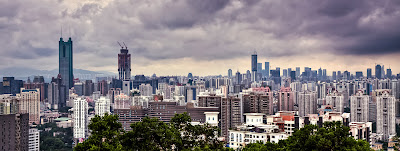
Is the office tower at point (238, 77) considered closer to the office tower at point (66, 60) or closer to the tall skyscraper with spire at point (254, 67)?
the tall skyscraper with spire at point (254, 67)

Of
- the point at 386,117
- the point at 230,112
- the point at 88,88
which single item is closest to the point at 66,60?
the point at 88,88

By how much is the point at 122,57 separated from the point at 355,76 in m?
30.6

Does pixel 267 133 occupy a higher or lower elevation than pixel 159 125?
lower

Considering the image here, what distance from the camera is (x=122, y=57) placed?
55.2m

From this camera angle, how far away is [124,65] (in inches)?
2157

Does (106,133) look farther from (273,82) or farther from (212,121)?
(273,82)

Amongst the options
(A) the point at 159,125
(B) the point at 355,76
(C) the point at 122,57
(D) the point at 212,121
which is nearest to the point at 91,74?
(C) the point at 122,57

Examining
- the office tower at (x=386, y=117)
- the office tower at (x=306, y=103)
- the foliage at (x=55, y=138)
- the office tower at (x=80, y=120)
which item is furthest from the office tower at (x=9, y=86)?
the office tower at (x=386, y=117)

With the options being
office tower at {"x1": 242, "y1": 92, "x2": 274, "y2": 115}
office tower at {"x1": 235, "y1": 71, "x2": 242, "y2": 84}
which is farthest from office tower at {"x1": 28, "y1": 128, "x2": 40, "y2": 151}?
office tower at {"x1": 235, "y1": 71, "x2": 242, "y2": 84}

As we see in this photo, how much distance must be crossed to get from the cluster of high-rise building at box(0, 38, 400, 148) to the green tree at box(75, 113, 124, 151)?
17.6 feet

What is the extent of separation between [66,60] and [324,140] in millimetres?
46842

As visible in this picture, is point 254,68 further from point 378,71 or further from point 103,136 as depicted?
point 103,136

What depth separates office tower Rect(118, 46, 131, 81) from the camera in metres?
54.4

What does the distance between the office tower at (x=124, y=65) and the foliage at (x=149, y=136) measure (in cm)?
5028
